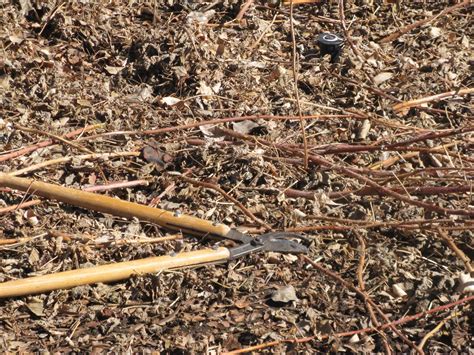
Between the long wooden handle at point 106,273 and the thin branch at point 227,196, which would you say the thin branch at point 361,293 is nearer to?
the thin branch at point 227,196

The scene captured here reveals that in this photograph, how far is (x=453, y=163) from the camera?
14.2 feet

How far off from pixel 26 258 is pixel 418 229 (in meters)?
1.72

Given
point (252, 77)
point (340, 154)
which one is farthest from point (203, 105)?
point (340, 154)

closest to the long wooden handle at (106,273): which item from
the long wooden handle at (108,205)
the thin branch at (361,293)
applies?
the long wooden handle at (108,205)

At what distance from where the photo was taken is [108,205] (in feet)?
12.2

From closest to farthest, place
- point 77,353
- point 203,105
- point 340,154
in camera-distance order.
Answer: point 77,353 < point 340,154 < point 203,105

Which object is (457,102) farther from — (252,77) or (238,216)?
(238,216)

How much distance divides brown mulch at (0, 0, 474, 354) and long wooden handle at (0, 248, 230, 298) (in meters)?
0.05

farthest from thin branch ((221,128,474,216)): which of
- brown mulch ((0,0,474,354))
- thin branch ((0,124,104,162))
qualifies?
thin branch ((0,124,104,162))

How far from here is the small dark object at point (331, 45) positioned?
16.8 ft

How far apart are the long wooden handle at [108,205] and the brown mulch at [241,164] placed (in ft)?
0.22

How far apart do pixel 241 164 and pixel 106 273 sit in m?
0.99

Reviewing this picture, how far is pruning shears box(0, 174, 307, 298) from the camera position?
11.0 feet

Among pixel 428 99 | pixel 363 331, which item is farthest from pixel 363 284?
pixel 428 99
